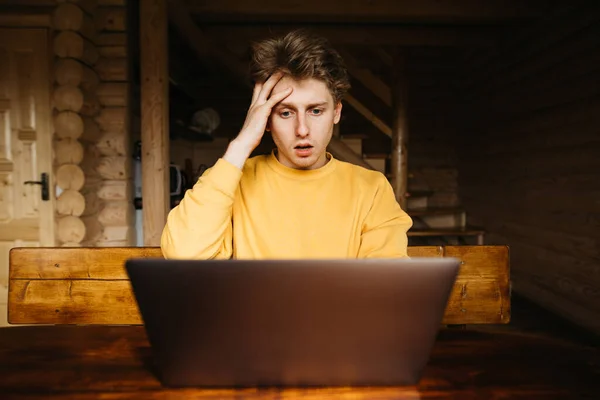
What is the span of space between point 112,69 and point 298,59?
2.25 meters

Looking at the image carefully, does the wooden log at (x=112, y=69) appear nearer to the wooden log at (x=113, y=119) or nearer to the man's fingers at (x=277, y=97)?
the wooden log at (x=113, y=119)

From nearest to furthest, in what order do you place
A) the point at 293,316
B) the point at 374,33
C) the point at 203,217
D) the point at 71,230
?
the point at 293,316
the point at 203,217
the point at 71,230
the point at 374,33

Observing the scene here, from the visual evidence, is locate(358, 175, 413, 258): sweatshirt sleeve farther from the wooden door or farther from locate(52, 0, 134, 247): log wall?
the wooden door

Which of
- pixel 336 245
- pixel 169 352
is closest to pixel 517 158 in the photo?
pixel 336 245

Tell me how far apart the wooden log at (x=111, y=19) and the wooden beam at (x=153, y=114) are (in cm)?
27

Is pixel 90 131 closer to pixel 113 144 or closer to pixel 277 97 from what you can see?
pixel 113 144

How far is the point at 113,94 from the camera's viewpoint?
8.91 feet

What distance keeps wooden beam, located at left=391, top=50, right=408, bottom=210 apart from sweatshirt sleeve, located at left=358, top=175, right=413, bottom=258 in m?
2.89

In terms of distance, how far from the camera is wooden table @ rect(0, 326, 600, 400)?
23.1 inches

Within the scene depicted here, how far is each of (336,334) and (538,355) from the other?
1.52ft

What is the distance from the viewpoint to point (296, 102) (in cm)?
96

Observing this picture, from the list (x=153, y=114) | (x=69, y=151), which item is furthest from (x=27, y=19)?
(x=153, y=114)

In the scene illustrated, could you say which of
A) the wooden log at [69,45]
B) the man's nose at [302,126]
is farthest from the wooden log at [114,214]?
the man's nose at [302,126]

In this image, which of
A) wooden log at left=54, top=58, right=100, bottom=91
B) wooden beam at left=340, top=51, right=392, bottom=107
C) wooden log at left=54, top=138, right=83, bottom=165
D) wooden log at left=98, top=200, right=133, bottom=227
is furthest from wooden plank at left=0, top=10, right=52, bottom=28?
wooden beam at left=340, top=51, right=392, bottom=107
